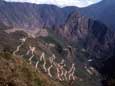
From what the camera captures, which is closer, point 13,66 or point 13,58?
point 13,66

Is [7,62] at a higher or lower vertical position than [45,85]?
higher

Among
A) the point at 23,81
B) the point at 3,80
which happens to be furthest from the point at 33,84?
the point at 3,80

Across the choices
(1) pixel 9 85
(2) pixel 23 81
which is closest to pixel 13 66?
(2) pixel 23 81

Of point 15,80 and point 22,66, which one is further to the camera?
point 22,66

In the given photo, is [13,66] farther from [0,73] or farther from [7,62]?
[0,73]

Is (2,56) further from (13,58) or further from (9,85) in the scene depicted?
(9,85)

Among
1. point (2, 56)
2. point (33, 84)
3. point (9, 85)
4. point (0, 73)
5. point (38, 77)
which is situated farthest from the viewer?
point (2, 56)

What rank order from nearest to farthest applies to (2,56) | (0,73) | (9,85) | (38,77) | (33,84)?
(9,85) < (0,73) < (33,84) < (38,77) < (2,56)

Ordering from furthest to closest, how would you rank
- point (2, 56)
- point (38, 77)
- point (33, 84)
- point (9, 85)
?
point (2, 56) → point (38, 77) → point (33, 84) → point (9, 85)

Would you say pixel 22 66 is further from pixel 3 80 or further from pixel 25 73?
pixel 3 80
